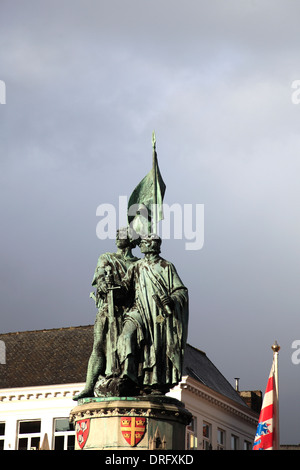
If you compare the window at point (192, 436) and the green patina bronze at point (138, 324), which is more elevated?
the window at point (192, 436)

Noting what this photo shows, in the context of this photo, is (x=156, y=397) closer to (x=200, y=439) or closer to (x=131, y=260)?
(x=131, y=260)

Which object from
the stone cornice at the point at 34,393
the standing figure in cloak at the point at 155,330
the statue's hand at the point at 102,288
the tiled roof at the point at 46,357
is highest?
the tiled roof at the point at 46,357

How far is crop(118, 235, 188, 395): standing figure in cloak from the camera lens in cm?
1231

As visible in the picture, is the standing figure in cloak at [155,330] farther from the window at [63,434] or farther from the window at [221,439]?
the window at [221,439]

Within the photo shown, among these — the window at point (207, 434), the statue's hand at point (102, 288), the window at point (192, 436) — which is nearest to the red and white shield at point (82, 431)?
the statue's hand at point (102, 288)

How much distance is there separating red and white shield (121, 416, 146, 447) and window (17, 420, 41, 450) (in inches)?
1253

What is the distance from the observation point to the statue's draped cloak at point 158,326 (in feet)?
40.5

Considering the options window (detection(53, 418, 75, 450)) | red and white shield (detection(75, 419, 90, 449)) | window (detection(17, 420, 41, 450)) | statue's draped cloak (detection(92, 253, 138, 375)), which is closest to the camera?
red and white shield (detection(75, 419, 90, 449))

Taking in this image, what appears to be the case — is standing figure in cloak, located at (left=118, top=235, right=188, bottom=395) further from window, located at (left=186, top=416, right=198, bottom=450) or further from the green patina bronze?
window, located at (left=186, top=416, right=198, bottom=450)

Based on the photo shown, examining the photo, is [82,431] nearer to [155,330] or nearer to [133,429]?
[133,429]

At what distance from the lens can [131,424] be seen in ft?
38.6

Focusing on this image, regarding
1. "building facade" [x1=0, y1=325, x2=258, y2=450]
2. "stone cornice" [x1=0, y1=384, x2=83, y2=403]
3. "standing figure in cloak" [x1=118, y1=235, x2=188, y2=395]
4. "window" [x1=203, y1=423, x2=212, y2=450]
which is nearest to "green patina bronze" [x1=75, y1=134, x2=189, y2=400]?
"standing figure in cloak" [x1=118, y1=235, x2=188, y2=395]

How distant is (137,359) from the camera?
488 inches

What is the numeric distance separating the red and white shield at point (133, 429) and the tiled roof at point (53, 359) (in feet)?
102
